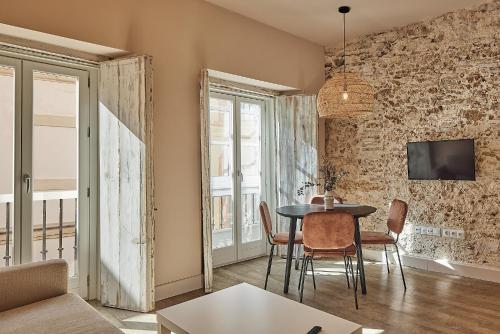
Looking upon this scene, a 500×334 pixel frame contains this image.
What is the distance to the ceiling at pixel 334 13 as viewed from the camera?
416 cm

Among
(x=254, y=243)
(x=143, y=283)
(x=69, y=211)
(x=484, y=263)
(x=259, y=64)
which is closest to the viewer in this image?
(x=143, y=283)

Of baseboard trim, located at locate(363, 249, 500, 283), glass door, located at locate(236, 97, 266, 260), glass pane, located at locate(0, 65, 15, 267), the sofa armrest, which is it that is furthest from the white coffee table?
baseboard trim, located at locate(363, 249, 500, 283)

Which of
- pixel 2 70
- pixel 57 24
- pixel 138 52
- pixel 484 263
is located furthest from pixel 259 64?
pixel 484 263

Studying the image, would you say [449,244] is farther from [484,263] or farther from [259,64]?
[259,64]

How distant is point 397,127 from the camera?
15.9 ft

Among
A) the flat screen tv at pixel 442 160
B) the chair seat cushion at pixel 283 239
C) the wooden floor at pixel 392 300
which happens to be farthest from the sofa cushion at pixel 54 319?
the flat screen tv at pixel 442 160

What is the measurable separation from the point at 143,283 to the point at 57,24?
2.37 m

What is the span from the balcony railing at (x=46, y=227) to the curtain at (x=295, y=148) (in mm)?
2760

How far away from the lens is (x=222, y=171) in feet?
16.0

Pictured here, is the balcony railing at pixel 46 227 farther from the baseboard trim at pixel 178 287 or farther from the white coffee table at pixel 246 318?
the white coffee table at pixel 246 318

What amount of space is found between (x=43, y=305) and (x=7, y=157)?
5.15ft

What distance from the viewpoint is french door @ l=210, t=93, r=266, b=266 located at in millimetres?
4828

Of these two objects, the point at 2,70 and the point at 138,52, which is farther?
the point at 138,52

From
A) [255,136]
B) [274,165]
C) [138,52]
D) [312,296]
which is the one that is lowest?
[312,296]
